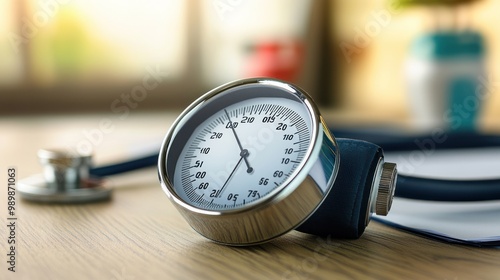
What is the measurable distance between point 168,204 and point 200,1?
3269 millimetres

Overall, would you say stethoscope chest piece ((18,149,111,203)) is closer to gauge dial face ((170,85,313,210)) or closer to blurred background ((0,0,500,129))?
gauge dial face ((170,85,313,210))

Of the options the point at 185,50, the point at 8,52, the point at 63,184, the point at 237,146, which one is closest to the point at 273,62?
the point at 185,50

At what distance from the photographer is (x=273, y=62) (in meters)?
3.76

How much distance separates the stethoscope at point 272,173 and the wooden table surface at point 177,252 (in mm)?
30

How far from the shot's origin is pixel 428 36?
2520 mm

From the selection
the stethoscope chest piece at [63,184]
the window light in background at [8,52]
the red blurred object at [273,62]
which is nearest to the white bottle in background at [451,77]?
the red blurred object at [273,62]

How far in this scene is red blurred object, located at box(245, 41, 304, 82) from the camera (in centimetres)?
373

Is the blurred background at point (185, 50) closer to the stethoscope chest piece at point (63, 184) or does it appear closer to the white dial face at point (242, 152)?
the stethoscope chest piece at point (63, 184)

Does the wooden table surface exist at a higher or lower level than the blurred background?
Answer: higher

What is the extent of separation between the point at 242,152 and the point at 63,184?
43cm

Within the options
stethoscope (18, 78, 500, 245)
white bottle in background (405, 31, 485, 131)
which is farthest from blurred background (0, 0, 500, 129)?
stethoscope (18, 78, 500, 245)

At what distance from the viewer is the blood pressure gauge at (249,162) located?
71 cm

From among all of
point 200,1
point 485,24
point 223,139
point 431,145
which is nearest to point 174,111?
point 200,1

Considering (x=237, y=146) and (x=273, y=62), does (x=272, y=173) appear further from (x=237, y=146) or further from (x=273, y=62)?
(x=273, y=62)
